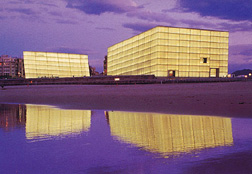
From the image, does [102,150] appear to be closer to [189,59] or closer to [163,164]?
[163,164]

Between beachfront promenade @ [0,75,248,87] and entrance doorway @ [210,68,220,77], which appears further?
entrance doorway @ [210,68,220,77]

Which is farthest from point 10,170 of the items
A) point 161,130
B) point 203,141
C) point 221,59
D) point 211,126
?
point 221,59

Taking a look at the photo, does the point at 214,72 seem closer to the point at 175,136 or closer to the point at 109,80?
the point at 109,80

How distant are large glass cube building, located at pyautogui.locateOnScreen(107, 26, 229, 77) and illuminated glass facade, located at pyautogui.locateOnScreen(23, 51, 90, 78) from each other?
2793 centimetres

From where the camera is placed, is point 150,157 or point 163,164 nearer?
point 163,164

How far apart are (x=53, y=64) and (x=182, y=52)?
48.7m

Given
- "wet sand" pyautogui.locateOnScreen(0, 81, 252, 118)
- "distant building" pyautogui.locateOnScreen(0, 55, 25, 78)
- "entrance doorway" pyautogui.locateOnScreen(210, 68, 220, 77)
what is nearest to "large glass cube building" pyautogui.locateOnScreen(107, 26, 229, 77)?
"entrance doorway" pyautogui.locateOnScreen(210, 68, 220, 77)

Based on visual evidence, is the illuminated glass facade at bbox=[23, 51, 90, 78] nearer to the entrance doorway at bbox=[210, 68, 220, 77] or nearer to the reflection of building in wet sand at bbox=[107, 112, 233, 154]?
the entrance doorway at bbox=[210, 68, 220, 77]

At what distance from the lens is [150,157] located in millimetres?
4234

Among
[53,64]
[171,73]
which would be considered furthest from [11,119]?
[53,64]

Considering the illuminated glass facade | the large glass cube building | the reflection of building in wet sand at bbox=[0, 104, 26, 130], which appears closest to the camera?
the reflection of building in wet sand at bbox=[0, 104, 26, 130]

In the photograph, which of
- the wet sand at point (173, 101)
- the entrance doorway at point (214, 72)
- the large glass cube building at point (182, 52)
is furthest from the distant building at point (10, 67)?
the wet sand at point (173, 101)

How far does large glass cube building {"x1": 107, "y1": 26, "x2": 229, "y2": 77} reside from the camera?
7719cm

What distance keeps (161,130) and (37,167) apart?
150 inches
